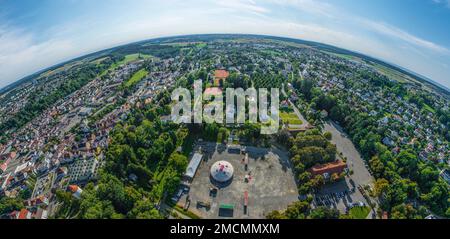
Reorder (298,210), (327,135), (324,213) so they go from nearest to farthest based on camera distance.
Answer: (324,213) → (298,210) → (327,135)

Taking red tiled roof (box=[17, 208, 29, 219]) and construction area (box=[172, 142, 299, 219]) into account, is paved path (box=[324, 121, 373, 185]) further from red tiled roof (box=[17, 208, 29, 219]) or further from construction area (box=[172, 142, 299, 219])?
red tiled roof (box=[17, 208, 29, 219])

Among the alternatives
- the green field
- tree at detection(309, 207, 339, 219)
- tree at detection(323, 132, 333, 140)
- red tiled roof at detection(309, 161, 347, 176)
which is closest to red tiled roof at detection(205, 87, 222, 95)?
tree at detection(323, 132, 333, 140)

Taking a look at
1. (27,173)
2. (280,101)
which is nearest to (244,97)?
(280,101)

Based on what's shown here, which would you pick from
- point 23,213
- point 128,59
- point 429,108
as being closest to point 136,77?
point 128,59

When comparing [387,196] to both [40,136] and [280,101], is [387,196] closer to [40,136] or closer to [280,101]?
[280,101]

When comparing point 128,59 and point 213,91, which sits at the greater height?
point 128,59

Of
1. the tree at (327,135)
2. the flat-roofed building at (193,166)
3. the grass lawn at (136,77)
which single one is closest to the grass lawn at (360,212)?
the tree at (327,135)

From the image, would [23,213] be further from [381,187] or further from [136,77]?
[136,77]
